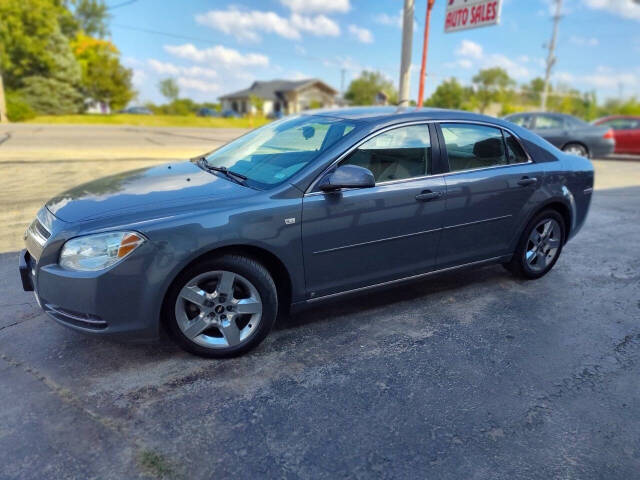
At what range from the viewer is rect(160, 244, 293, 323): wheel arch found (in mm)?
2742

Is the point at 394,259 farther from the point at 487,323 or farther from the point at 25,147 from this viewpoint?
the point at 25,147

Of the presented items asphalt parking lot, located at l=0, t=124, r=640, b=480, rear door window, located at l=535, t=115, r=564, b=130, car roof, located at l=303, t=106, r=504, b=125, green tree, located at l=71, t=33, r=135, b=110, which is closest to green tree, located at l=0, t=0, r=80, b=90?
green tree, located at l=71, t=33, r=135, b=110

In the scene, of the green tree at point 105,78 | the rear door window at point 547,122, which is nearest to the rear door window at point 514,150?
the rear door window at point 547,122

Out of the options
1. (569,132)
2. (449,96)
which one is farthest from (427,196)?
(449,96)

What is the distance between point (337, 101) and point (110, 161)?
65918 millimetres

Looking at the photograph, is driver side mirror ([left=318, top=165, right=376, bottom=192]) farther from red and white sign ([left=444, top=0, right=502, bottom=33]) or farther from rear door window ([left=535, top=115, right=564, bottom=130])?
rear door window ([left=535, top=115, right=564, bottom=130])

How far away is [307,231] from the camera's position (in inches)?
119

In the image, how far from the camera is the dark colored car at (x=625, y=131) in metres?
15.2

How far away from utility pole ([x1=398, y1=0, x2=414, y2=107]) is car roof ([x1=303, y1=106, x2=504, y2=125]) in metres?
6.17

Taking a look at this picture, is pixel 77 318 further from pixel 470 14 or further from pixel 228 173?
pixel 470 14

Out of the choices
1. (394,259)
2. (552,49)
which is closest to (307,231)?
(394,259)

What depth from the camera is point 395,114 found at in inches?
143

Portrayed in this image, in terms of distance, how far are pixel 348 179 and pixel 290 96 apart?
6784cm

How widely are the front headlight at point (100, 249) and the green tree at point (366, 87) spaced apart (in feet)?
224
